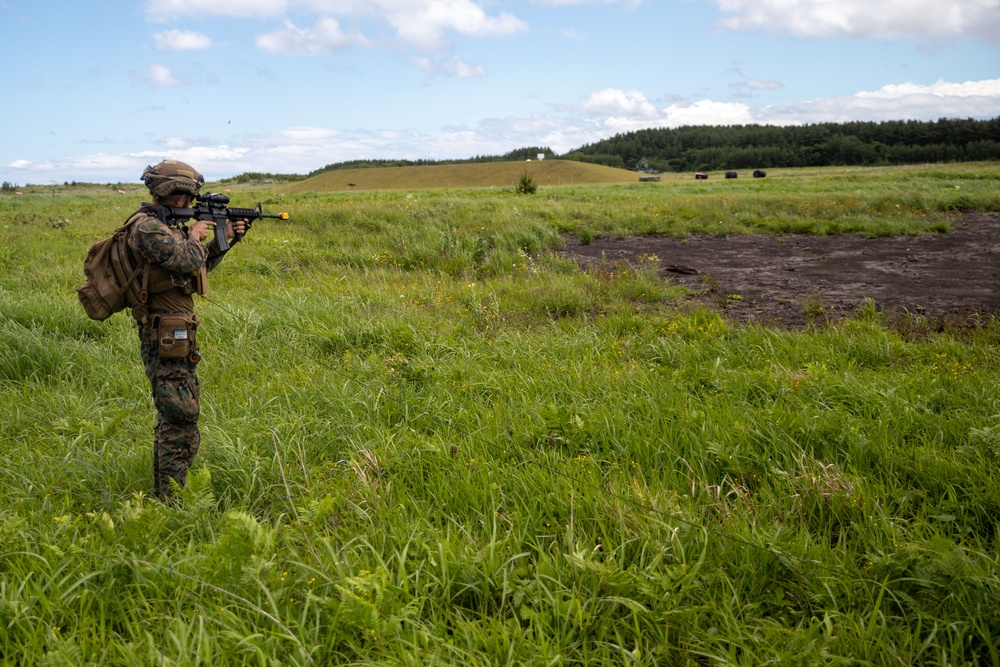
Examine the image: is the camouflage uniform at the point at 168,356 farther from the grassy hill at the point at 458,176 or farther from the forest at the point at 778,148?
the forest at the point at 778,148

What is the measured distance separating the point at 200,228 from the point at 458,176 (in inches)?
1958

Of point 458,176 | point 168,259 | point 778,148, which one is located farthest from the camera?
point 778,148

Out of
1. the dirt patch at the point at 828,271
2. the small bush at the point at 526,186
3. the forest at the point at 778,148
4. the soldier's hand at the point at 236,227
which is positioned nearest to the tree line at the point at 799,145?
the forest at the point at 778,148

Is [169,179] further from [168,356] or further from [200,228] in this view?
[168,356]

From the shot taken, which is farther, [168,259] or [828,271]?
[828,271]

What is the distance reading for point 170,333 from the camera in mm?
3492

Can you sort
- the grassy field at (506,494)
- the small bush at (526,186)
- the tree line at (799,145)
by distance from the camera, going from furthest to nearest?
the tree line at (799,145), the small bush at (526,186), the grassy field at (506,494)

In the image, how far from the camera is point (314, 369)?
5.24 meters

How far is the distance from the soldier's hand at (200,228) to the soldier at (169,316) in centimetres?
1

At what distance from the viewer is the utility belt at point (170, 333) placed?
3.48 metres

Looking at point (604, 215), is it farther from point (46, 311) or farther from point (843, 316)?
point (46, 311)

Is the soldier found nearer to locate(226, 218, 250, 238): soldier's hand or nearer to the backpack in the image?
the backpack

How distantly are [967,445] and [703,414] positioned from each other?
1396 mm

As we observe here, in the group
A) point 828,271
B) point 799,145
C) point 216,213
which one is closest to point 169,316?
point 216,213
